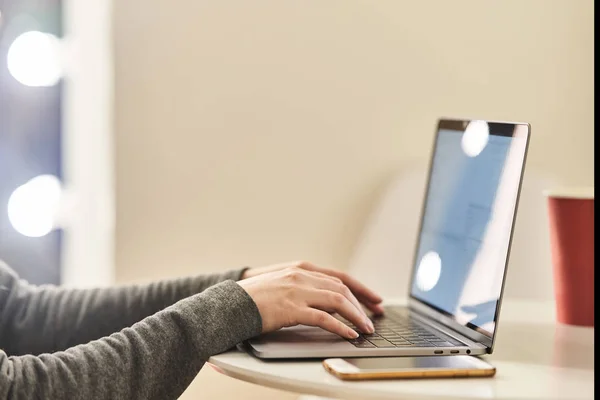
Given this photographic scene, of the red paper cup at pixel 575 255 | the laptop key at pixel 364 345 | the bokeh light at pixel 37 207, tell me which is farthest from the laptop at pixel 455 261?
the bokeh light at pixel 37 207

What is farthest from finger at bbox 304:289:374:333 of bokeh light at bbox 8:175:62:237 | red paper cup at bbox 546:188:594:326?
bokeh light at bbox 8:175:62:237

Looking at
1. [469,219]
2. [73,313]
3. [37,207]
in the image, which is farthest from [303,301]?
[37,207]

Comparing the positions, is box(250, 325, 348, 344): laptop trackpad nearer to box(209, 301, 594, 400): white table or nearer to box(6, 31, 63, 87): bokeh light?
box(209, 301, 594, 400): white table

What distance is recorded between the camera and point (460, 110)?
1.48 metres

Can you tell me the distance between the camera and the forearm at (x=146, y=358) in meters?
0.81

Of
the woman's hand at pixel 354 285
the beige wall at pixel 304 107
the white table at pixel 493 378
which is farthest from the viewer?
the beige wall at pixel 304 107

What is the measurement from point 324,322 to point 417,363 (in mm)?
130

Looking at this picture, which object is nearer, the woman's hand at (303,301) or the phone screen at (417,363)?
the phone screen at (417,363)

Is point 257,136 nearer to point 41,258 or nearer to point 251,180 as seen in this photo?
point 251,180

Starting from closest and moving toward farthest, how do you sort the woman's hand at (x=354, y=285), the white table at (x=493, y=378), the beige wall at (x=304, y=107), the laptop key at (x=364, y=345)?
the white table at (x=493, y=378)
the laptop key at (x=364, y=345)
the woman's hand at (x=354, y=285)
the beige wall at (x=304, y=107)

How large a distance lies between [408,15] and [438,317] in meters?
0.63

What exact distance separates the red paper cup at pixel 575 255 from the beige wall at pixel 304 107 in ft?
1.01

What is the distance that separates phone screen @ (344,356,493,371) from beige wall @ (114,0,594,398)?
0.66 metres

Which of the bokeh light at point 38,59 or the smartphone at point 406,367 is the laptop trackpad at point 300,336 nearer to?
the smartphone at point 406,367
